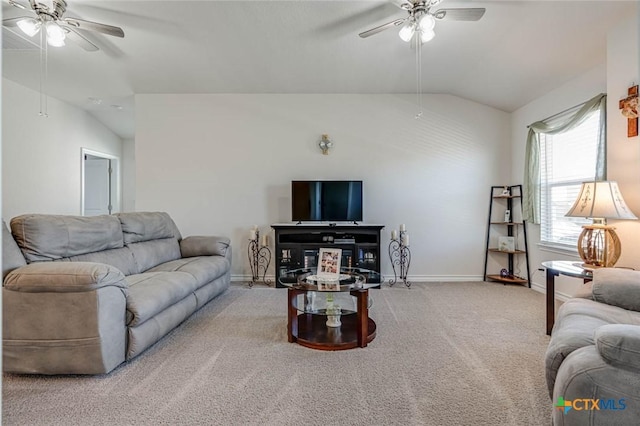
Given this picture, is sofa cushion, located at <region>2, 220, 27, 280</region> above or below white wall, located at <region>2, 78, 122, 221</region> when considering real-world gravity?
below

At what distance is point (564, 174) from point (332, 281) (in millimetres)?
2978

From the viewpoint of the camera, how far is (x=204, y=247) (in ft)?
12.9

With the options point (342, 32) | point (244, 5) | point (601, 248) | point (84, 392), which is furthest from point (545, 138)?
point (84, 392)

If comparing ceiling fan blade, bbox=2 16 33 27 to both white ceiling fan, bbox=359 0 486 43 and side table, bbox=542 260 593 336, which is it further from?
side table, bbox=542 260 593 336

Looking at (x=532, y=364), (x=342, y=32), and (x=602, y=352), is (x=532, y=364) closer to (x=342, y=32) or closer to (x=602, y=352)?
(x=602, y=352)

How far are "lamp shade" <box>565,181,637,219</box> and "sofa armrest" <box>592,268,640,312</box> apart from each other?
582 millimetres

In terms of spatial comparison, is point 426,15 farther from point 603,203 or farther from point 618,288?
point 618,288

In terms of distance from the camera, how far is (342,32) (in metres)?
3.27

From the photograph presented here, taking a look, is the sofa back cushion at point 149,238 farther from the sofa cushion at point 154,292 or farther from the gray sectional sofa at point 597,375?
the gray sectional sofa at point 597,375

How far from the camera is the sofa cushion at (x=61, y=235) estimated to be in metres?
Result: 2.39

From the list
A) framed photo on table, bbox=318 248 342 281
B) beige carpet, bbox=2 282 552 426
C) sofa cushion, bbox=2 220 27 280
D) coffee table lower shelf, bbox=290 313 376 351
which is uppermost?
sofa cushion, bbox=2 220 27 280

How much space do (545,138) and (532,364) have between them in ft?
9.55

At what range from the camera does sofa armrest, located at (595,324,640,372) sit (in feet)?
4.29

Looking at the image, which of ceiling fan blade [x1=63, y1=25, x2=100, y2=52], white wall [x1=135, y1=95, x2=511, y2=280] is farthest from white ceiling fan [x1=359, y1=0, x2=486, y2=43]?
ceiling fan blade [x1=63, y1=25, x2=100, y2=52]
